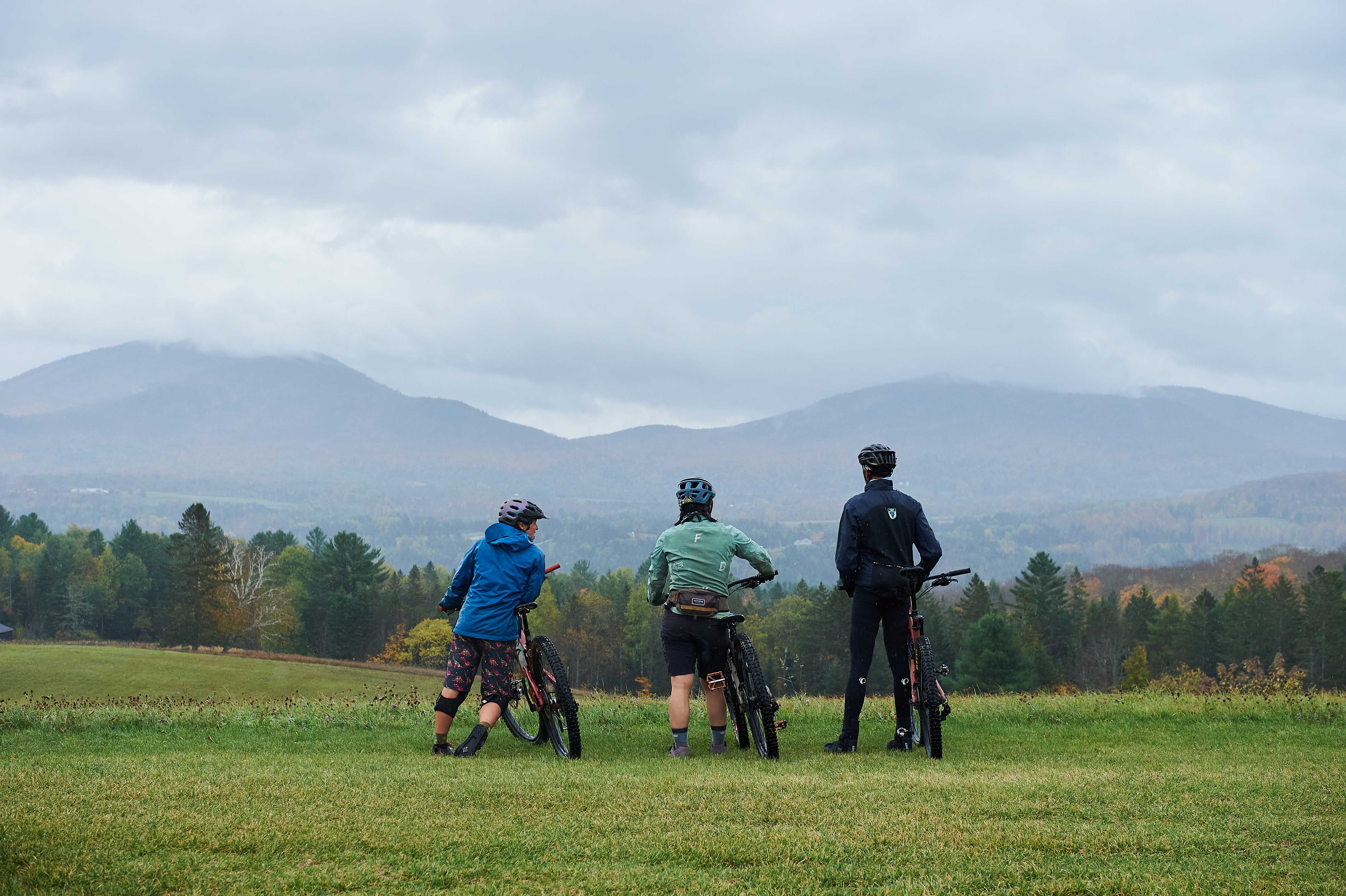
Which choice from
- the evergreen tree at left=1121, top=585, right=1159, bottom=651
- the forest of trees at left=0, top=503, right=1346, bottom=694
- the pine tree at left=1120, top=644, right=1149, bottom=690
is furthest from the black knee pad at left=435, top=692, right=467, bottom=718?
the evergreen tree at left=1121, top=585, right=1159, bottom=651

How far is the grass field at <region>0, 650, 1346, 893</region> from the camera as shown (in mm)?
5141

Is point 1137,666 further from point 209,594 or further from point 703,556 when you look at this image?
point 703,556

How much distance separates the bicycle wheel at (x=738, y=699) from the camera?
10117mm

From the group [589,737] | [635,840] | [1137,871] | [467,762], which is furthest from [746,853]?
[589,737]

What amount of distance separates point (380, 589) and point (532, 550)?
309ft

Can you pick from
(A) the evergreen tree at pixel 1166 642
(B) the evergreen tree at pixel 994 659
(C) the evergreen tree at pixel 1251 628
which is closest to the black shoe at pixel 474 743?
(B) the evergreen tree at pixel 994 659

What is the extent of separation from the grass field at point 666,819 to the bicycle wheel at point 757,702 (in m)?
0.22

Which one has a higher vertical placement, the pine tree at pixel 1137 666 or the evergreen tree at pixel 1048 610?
the evergreen tree at pixel 1048 610

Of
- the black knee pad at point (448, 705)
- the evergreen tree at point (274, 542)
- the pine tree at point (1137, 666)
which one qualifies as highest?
the evergreen tree at point (274, 542)

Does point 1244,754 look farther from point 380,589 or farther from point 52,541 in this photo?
point 52,541

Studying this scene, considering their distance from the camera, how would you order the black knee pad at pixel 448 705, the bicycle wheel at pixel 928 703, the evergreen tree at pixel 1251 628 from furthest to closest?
the evergreen tree at pixel 1251 628
the black knee pad at pixel 448 705
the bicycle wheel at pixel 928 703

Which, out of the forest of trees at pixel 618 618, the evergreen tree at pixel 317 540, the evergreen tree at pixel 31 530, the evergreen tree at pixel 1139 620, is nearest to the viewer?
the forest of trees at pixel 618 618

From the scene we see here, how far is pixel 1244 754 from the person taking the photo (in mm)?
9805

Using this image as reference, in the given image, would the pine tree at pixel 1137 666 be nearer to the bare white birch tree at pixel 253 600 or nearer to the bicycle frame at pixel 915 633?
the bare white birch tree at pixel 253 600
